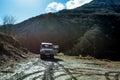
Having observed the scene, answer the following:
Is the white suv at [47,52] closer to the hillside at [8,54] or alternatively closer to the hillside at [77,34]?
the hillside at [8,54]

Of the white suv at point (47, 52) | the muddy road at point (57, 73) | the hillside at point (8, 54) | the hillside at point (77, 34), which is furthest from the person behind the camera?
the hillside at point (77, 34)

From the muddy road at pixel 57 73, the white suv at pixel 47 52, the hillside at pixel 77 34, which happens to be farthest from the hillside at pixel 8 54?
the hillside at pixel 77 34

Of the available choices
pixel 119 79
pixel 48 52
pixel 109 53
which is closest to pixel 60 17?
pixel 109 53

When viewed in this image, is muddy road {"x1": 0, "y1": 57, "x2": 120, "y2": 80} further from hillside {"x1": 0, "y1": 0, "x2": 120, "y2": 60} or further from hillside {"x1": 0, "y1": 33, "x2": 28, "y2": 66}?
hillside {"x1": 0, "y1": 0, "x2": 120, "y2": 60}

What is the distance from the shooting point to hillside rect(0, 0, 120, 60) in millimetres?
79000

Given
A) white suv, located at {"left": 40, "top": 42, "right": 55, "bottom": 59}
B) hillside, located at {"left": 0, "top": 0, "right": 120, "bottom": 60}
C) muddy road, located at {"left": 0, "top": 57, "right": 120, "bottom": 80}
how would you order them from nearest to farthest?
muddy road, located at {"left": 0, "top": 57, "right": 120, "bottom": 80}
white suv, located at {"left": 40, "top": 42, "right": 55, "bottom": 59}
hillside, located at {"left": 0, "top": 0, "right": 120, "bottom": 60}

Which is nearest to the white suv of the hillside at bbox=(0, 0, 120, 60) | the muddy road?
the muddy road

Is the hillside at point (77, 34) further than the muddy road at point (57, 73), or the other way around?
the hillside at point (77, 34)

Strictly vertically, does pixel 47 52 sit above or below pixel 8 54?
below

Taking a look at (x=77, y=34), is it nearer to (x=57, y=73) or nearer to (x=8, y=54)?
(x=8, y=54)

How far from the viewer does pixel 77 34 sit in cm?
9306

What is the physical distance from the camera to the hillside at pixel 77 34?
259 ft

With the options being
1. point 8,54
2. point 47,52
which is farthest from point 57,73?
point 47,52

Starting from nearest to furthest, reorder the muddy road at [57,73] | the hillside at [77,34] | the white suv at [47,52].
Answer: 1. the muddy road at [57,73]
2. the white suv at [47,52]
3. the hillside at [77,34]
